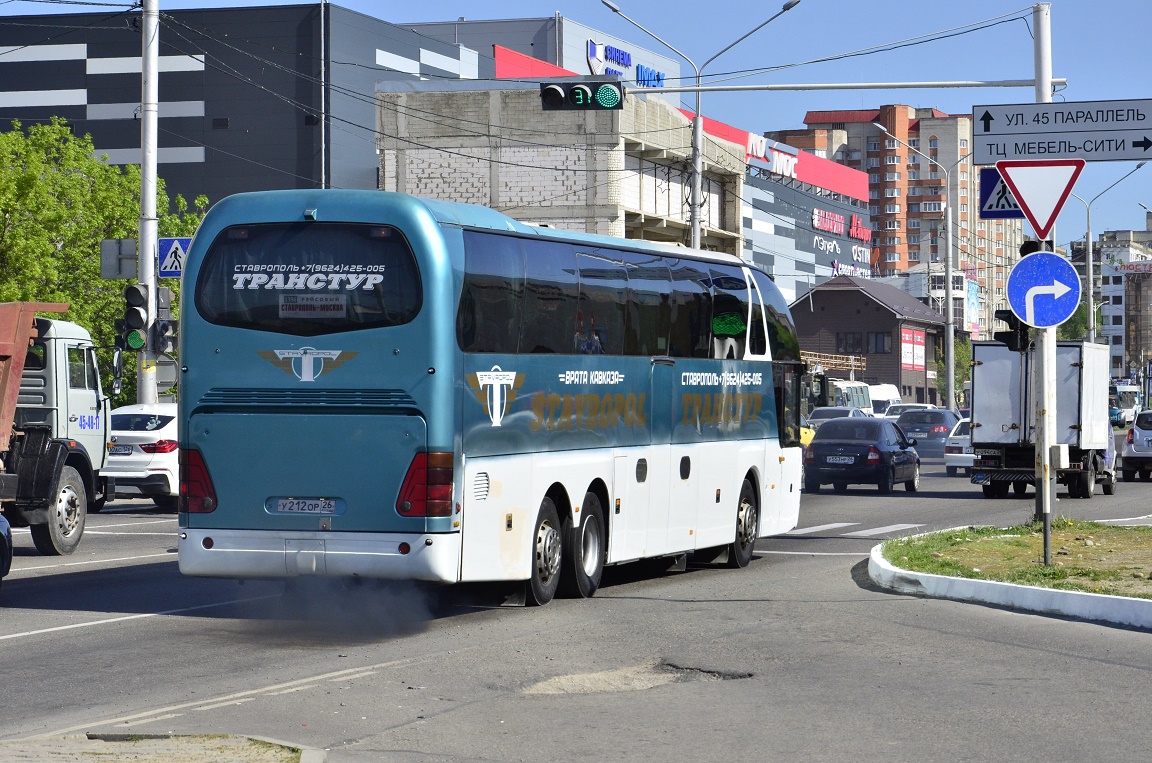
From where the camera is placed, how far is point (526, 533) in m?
12.8

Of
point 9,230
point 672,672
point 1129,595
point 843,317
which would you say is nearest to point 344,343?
point 672,672

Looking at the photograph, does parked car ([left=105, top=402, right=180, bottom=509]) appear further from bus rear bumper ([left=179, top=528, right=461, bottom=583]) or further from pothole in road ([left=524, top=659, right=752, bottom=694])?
pothole in road ([left=524, top=659, right=752, bottom=694])

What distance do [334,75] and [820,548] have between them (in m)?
66.0

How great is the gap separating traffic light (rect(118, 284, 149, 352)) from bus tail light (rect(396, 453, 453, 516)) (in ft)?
49.2

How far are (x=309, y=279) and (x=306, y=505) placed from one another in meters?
1.66

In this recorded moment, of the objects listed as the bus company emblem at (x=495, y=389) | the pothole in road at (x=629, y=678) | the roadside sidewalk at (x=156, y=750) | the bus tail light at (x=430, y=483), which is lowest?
the pothole in road at (x=629, y=678)

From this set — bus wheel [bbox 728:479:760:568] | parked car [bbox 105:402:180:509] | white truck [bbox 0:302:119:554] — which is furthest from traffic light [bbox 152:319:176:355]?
bus wheel [bbox 728:479:760:568]

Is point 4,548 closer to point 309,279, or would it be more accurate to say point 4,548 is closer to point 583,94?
point 309,279

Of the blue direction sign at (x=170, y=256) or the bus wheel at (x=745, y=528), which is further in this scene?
the blue direction sign at (x=170, y=256)

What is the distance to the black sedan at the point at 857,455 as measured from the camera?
3319 centimetres

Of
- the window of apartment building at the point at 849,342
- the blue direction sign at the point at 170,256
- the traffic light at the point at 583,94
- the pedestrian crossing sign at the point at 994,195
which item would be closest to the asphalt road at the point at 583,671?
the pedestrian crossing sign at the point at 994,195

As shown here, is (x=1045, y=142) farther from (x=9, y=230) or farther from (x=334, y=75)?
(x=334, y=75)

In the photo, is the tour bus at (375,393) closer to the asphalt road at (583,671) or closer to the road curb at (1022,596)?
the asphalt road at (583,671)

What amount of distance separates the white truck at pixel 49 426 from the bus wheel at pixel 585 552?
6534 mm
